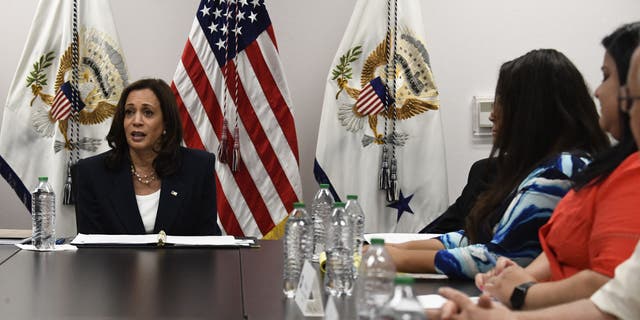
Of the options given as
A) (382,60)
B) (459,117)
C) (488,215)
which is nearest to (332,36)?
(382,60)

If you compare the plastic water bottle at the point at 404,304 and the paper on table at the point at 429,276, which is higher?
the plastic water bottle at the point at 404,304

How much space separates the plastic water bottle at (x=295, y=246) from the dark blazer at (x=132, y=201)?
1.33 metres

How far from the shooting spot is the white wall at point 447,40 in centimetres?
459

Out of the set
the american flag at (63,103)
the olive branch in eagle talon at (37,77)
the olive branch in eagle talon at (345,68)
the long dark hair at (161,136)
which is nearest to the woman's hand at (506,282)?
the long dark hair at (161,136)

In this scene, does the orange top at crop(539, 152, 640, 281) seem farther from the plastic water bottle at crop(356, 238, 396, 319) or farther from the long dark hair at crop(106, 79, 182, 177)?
the long dark hair at crop(106, 79, 182, 177)

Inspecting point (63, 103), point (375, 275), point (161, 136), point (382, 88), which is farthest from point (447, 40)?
point (375, 275)

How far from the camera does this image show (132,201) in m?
3.24

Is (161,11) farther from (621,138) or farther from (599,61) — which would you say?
(621,138)

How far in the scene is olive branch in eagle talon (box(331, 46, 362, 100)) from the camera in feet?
14.3

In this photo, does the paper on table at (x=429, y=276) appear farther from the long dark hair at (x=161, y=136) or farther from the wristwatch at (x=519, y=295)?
the long dark hair at (x=161, y=136)

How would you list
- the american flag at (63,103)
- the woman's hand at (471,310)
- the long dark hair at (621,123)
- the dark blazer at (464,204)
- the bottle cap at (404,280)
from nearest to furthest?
the bottle cap at (404,280), the woman's hand at (471,310), the long dark hair at (621,123), the dark blazer at (464,204), the american flag at (63,103)

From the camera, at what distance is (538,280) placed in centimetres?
185

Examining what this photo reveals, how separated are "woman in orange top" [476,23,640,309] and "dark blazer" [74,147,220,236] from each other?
6.06ft

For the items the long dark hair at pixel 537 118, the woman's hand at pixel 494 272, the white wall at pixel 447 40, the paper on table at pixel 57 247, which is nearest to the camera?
the woman's hand at pixel 494 272
